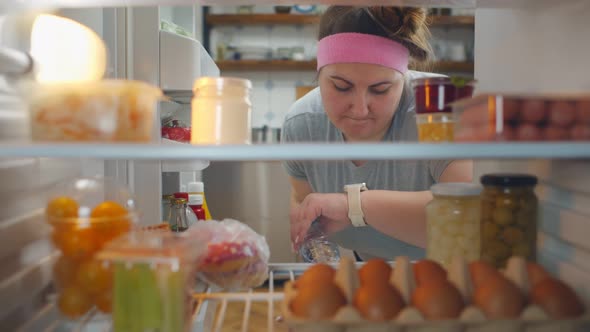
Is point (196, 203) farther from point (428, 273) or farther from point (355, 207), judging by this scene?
point (428, 273)

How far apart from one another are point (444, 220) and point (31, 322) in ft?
2.45

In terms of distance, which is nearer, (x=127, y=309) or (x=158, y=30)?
(x=127, y=309)

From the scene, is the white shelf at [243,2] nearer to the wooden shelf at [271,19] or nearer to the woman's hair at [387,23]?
the woman's hair at [387,23]

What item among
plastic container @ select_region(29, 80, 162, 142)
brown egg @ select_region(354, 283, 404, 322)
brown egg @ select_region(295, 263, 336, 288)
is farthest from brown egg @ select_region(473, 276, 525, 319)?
plastic container @ select_region(29, 80, 162, 142)

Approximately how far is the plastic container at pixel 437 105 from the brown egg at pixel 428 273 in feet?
0.66

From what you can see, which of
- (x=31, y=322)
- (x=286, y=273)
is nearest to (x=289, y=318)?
(x=286, y=273)

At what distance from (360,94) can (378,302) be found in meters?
0.86

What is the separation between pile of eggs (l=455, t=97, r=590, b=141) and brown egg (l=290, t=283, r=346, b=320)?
1.01 ft

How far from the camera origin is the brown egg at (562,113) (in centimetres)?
76

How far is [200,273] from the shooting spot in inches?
38.2

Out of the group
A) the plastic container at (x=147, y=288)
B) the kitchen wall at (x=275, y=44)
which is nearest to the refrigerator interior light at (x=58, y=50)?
the plastic container at (x=147, y=288)

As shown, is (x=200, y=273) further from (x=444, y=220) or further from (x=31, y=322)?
(x=444, y=220)

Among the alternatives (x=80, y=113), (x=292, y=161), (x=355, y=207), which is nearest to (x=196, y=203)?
(x=292, y=161)

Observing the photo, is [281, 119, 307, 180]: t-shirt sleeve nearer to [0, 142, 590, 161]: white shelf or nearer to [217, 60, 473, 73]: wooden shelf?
[0, 142, 590, 161]: white shelf
